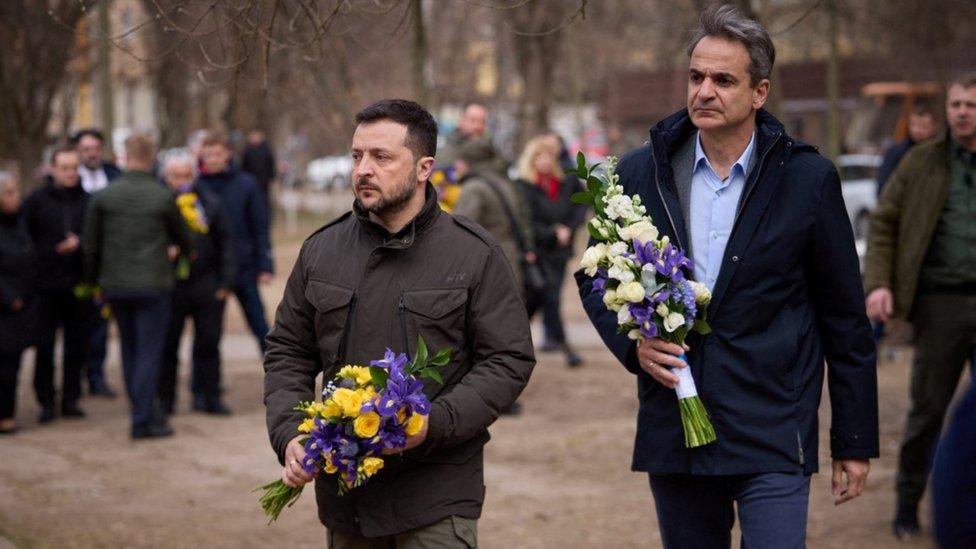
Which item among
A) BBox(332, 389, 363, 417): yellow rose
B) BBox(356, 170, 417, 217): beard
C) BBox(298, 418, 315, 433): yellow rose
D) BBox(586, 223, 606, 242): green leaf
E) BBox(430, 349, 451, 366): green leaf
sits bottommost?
BBox(298, 418, 315, 433): yellow rose

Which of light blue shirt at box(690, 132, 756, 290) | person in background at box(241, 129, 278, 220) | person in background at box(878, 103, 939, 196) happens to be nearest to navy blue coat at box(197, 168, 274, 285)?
person in background at box(878, 103, 939, 196)

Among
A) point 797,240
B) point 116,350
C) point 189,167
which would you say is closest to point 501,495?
point 189,167

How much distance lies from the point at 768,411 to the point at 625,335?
1.59 feet

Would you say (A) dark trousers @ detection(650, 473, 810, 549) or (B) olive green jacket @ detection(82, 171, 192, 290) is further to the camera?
(B) olive green jacket @ detection(82, 171, 192, 290)

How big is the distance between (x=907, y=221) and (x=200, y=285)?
595 centimetres

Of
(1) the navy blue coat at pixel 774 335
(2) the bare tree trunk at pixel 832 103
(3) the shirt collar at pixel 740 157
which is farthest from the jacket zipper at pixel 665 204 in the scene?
(2) the bare tree trunk at pixel 832 103

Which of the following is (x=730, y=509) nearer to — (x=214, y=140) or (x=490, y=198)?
(x=490, y=198)

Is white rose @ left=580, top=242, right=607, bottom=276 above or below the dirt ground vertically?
above

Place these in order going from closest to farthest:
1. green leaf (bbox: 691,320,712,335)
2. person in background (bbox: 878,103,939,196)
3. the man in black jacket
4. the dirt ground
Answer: green leaf (bbox: 691,320,712,335)
the dirt ground
the man in black jacket
person in background (bbox: 878,103,939,196)

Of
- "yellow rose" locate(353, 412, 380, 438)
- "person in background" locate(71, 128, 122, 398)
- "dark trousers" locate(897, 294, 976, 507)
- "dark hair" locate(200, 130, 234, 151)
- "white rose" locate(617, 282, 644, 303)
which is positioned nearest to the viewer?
"yellow rose" locate(353, 412, 380, 438)

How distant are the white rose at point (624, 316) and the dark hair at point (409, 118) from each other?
753 mm

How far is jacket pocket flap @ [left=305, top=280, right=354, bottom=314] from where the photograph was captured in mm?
4398

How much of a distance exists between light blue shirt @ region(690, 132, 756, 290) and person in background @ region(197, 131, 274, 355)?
7.48 meters

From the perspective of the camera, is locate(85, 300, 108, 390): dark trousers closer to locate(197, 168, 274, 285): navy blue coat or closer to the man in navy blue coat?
locate(197, 168, 274, 285): navy blue coat
